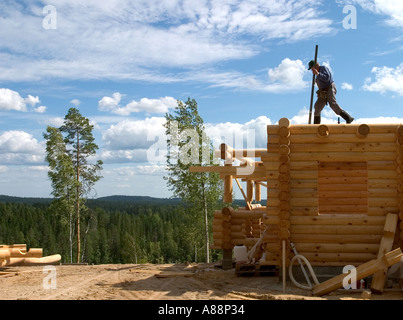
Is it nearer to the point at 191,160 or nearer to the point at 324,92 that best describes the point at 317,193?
the point at 324,92

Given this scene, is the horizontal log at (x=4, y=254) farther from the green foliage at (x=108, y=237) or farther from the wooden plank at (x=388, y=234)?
the green foliage at (x=108, y=237)

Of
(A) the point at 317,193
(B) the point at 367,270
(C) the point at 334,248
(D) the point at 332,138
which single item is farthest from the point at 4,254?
(B) the point at 367,270

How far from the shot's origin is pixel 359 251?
11.3 m

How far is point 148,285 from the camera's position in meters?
11.6

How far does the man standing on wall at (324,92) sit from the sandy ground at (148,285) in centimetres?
448

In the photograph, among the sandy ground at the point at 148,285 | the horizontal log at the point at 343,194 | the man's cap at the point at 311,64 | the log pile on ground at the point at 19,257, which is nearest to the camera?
the sandy ground at the point at 148,285

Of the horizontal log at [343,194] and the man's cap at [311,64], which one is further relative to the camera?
the horizontal log at [343,194]

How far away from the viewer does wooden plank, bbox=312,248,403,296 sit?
966 centimetres

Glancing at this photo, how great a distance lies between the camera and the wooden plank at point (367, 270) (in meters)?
9.66

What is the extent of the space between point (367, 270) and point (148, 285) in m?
5.09

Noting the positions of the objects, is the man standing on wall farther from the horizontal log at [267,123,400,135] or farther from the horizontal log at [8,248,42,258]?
the horizontal log at [8,248,42,258]

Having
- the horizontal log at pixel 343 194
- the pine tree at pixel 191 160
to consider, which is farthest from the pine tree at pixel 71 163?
the horizontal log at pixel 343 194
